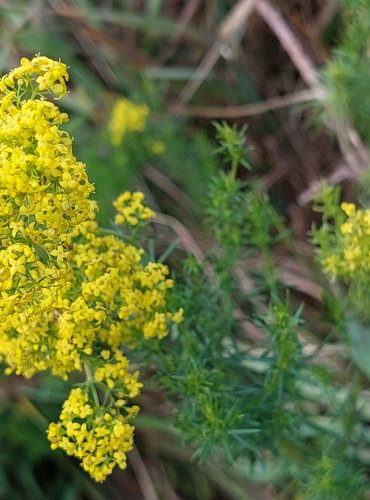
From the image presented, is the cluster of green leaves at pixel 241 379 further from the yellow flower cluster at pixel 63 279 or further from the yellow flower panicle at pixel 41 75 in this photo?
the yellow flower panicle at pixel 41 75

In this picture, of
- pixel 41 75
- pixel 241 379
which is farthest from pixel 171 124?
pixel 41 75

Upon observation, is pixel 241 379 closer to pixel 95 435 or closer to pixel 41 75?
pixel 95 435

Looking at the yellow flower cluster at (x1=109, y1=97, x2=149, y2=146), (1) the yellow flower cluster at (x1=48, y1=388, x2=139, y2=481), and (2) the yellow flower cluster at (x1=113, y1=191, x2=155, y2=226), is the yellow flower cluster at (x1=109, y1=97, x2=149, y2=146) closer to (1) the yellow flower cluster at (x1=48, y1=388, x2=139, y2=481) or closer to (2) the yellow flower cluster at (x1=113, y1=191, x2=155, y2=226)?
(2) the yellow flower cluster at (x1=113, y1=191, x2=155, y2=226)

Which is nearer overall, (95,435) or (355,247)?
(95,435)

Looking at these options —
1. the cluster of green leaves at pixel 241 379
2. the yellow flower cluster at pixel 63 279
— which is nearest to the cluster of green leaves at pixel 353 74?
the cluster of green leaves at pixel 241 379

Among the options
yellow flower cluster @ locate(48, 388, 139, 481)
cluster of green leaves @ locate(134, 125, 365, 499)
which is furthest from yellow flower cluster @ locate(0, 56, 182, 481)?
cluster of green leaves @ locate(134, 125, 365, 499)

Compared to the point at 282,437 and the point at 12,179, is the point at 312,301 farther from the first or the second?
the point at 12,179

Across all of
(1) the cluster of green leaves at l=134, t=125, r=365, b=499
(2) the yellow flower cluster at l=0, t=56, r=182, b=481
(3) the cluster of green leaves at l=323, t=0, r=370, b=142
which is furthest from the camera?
(3) the cluster of green leaves at l=323, t=0, r=370, b=142
